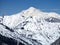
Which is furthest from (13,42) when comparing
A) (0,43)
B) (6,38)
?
(0,43)

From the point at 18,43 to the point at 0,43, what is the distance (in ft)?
80.2

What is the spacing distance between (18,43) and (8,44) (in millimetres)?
17349

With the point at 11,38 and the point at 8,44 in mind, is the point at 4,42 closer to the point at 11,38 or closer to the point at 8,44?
the point at 8,44

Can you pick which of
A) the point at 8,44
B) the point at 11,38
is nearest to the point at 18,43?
the point at 11,38

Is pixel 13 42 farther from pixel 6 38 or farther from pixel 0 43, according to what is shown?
pixel 0 43

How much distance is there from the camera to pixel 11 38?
→ 652 feet

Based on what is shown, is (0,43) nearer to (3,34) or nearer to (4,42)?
(4,42)

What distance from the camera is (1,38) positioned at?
186250mm

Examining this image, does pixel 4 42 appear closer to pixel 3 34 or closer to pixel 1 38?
pixel 1 38

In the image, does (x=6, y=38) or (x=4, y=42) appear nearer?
(x=4, y=42)

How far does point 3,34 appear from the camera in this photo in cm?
19875

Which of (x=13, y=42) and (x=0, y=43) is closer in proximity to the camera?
(x=0, y=43)

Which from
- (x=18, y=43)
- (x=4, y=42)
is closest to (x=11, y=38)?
(x=18, y=43)

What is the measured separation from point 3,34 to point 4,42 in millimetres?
19699
